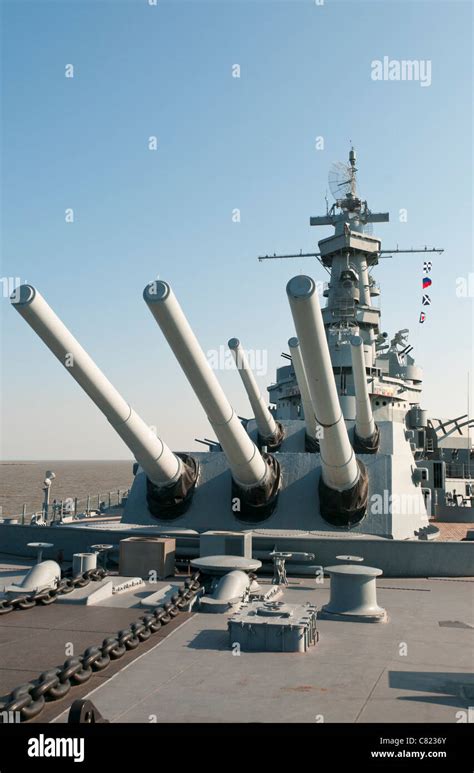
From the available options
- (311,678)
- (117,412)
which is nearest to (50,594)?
(117,412)

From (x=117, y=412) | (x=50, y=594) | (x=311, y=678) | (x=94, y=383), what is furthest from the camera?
(x=117, y=412)

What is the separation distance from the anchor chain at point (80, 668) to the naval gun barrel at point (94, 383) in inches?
91.5

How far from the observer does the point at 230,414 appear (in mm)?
7773

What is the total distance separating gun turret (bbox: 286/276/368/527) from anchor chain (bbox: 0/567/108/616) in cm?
305

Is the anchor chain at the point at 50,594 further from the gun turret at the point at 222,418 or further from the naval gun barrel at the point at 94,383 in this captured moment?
the gun turret at the point at 222,418

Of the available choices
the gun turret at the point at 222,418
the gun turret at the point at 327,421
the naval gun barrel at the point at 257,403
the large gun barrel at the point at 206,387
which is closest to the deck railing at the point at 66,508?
the naval gun barrel at the point at 257,403

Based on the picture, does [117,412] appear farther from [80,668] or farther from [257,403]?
[257,403]

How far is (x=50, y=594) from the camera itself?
666 cm

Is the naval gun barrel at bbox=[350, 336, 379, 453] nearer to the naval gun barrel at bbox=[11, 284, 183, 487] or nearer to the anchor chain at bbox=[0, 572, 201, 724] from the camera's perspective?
the naval gun barrel at bbox=[11, 284, 183, 487]

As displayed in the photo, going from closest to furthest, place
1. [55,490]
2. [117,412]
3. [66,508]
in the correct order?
[117,412], [66,508], [55,490]

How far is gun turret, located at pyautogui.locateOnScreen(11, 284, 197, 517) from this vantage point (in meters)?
6.53

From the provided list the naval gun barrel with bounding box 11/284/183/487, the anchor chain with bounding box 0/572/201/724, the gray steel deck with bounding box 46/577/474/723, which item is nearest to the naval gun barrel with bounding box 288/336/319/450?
the naval gun barrel with bounding box 11/284/183/487

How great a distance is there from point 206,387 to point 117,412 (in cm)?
105
